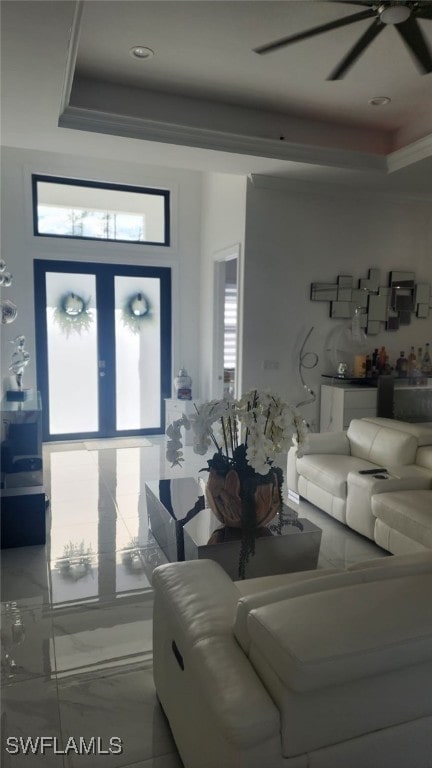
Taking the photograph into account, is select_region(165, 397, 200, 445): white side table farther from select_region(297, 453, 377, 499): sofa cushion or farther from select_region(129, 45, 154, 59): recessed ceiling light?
select_region(129, 45, 154, 59): recessed ceiling light

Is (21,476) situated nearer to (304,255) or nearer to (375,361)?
(304,255)

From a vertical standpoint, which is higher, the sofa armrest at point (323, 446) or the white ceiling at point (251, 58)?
the white ceiling at point (251, 58)

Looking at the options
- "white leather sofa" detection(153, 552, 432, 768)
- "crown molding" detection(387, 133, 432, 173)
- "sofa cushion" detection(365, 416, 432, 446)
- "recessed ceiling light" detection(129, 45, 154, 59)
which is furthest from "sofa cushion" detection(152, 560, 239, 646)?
Result: "crown molding" detection(387, 133, 432, 173)

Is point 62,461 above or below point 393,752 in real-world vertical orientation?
below

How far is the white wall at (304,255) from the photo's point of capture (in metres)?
5.60

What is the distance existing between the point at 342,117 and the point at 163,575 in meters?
4.63

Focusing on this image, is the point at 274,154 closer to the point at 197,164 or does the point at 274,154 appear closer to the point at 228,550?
the point at 197,164

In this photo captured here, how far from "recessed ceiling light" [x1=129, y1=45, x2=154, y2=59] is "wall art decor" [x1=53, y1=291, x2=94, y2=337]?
3314 mm

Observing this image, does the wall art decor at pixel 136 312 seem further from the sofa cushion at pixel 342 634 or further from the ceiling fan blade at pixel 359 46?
the sofa cushion at pixel 342 634

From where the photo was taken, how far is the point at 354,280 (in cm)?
600

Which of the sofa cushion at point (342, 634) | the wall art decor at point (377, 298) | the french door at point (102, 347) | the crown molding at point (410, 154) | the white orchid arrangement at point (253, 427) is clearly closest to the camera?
the sofa cushion at point (342, 634)

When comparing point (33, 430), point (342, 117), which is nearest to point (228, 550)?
point (33, 430)

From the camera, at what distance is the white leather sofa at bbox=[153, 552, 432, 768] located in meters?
1.20

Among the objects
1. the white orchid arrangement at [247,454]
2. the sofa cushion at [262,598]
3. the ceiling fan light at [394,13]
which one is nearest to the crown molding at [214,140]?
the ceiling fan light at [394,13]
